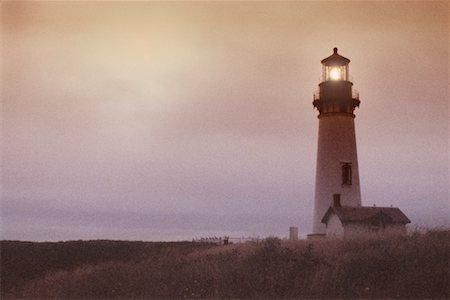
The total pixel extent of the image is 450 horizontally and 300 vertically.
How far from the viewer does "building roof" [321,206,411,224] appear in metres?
31.2

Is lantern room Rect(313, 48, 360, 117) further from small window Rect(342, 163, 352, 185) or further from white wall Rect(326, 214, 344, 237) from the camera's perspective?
white wall Rect(326, 214, 344, 237)

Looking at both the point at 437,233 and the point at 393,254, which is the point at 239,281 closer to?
the point at 393,254

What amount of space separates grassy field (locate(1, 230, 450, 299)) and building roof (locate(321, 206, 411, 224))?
1162 cm

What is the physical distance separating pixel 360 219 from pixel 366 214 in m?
0.79

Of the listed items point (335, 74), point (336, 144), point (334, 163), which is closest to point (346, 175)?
point (334, 163)

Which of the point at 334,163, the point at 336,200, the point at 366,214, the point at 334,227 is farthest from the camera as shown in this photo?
the point at 334,163

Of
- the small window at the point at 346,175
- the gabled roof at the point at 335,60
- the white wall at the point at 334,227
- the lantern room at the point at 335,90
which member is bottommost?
the white wall at the point at 334,227

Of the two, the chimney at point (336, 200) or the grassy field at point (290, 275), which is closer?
the grassy field at point (290, 275)

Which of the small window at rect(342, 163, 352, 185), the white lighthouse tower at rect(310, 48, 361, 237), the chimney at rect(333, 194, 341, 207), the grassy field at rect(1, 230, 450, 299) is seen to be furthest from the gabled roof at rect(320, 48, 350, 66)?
the grassy field at rect(1, 230, 450, 299)

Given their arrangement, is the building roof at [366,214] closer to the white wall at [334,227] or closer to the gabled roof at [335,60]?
the white wall at [334,227]

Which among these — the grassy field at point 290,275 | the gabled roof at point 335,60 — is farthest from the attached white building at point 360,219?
the grassy field at point 290,275

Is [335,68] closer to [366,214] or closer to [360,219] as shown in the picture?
[366,214]

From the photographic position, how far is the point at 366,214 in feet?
104

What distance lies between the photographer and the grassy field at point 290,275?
44.9ft
